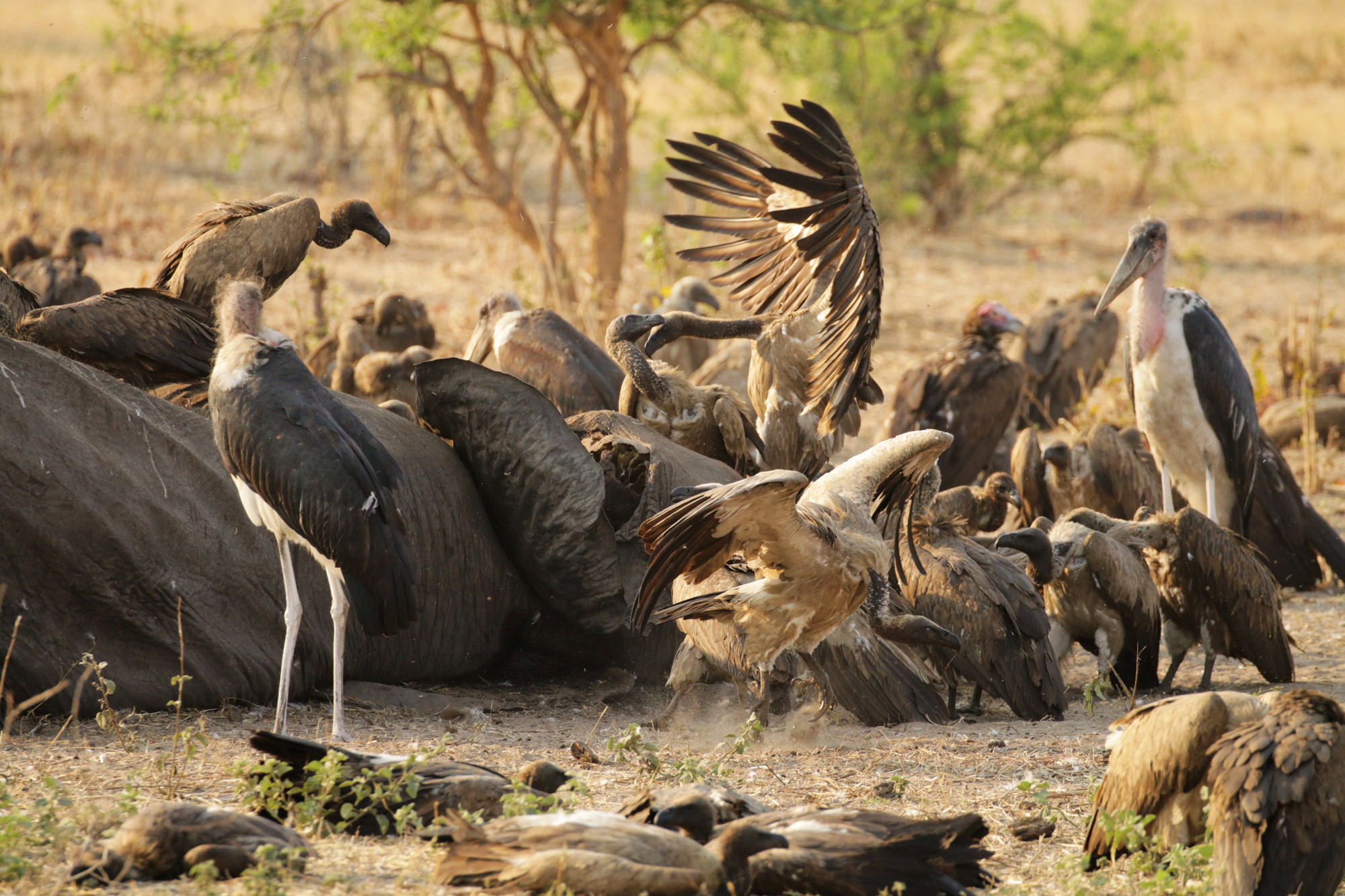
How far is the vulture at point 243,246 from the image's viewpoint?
5.50m

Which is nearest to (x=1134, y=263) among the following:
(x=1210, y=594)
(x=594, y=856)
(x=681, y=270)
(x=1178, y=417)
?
(x=1178, y=417)

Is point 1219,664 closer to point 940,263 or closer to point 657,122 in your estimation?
point 940,263

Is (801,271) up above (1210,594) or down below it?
above

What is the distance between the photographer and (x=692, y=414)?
252 inches

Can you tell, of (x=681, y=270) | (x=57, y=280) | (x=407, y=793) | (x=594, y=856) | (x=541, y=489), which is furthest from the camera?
(x=681, y=270)

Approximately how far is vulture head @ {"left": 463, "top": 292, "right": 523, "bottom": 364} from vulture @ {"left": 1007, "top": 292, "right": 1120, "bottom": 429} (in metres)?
3.98

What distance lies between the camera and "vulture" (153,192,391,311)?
5.50 meters

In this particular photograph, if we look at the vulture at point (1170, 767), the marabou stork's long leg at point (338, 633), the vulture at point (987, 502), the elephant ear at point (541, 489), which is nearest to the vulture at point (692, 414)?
the elephant ear at point (541, 489)

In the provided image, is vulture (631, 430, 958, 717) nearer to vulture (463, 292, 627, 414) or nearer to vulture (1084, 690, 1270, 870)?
vulture (1084, 690, 1270, 870)

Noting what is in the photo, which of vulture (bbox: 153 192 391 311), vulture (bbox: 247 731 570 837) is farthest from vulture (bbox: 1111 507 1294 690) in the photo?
vulture (bbox: 153 192 391 311)

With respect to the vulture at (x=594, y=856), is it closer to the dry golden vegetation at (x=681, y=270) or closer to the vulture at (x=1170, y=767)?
the dry golden vegetation at (x=681, y=270)

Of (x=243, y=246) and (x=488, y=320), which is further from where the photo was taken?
(x=488, y=320)

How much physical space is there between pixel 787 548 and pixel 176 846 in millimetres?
2025

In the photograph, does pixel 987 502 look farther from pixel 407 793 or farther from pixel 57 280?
pixel 57 280
